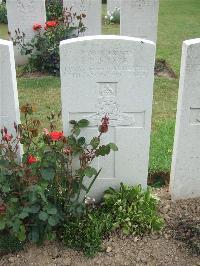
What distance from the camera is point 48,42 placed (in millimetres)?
7879

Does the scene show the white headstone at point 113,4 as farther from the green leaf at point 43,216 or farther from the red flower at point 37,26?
the green leaf at point 43,216

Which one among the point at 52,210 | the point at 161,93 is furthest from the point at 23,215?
the point at 161,93

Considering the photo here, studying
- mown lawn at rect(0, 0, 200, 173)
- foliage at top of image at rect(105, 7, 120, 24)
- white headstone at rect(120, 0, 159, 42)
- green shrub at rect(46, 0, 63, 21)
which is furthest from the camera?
foliage at top of image at rect(105, 7, 120, 24)

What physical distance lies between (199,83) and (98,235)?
156 cm

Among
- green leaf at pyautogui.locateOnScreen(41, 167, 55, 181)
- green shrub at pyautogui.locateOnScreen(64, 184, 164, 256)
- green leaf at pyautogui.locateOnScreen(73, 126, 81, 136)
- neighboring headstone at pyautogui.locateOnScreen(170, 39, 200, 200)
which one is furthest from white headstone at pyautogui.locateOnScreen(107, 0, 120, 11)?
green leaf at pyautogui.locateOnScreen(41, 167, 55, 181)

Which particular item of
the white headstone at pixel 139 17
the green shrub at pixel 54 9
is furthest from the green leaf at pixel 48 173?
the green shrub at pixel 54 9

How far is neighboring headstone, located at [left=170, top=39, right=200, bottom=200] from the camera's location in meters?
3.32

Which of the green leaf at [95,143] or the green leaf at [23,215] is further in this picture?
the green leaf at [95,143]

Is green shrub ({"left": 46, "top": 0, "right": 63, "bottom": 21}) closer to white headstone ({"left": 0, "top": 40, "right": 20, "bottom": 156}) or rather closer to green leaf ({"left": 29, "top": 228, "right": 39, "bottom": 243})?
white headstone ({"left": 0, "top": 40, "right": 20, "bottom": 156})

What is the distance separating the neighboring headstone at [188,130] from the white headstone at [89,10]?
216 inches

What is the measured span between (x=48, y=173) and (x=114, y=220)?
2.79 ft

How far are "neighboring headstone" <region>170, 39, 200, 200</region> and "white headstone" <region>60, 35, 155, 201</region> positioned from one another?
0.29 meters

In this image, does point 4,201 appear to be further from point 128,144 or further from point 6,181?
point 128,144

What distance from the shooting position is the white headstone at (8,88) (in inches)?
125
